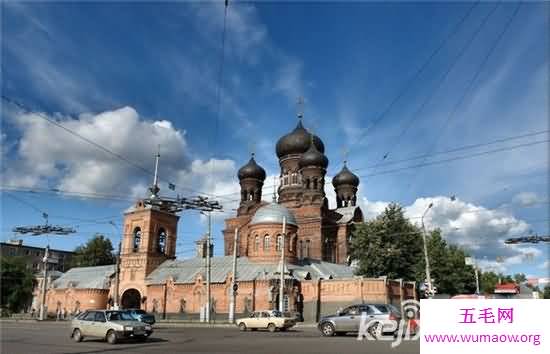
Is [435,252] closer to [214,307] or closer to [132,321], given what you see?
[214,307]

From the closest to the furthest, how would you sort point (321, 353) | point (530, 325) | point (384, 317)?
point (530, 325)
point (321, 353)
point (384, 317)

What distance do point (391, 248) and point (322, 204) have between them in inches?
586

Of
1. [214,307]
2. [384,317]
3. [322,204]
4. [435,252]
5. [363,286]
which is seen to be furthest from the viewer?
[322,204]

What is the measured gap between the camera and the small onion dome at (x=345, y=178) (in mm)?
64875

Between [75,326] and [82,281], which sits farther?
[82,281]

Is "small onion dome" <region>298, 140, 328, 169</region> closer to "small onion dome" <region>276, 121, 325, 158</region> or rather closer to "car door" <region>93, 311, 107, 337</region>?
"small onion dome" <region>276, 121, 325, 158</region>

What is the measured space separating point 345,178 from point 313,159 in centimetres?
845

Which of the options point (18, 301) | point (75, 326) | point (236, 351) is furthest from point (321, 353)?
point (18, 301)

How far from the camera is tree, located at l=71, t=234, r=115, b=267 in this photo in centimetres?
7500

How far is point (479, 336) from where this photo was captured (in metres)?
5.22

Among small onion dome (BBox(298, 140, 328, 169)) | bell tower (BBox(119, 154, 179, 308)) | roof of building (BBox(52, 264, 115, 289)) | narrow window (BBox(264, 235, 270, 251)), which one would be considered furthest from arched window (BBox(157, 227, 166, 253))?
small onion dome (BBox(298, 140, 328, 169))

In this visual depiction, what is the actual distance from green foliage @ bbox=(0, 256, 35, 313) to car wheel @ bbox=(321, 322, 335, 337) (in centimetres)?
5034

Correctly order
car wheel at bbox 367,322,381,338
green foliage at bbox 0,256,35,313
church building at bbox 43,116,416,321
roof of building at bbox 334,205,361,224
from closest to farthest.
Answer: car wheel at bbox 367,322,381,338 → church building at bbox 43,116,416,321 → green foliage at bbox 0,256,35,313 → roof of building at bbox 334,205,361,224

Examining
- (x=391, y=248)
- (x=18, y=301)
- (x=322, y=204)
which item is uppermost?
(x=322, y=204)
